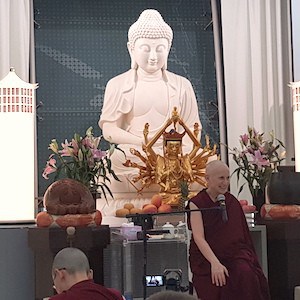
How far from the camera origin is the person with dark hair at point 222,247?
3.47 m

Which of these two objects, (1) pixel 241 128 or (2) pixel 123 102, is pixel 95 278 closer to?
(2) pixel 123 102

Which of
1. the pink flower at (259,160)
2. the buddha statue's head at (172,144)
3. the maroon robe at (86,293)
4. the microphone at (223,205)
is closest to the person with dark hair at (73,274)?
the maroon robe at (86,293)

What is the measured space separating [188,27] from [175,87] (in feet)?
4.21

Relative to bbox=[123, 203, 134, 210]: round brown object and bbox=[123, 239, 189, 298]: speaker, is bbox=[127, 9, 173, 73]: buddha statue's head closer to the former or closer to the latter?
bbox=[123, 203, 134, 210]: round brown object

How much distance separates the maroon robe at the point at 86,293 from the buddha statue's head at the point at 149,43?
169 inches

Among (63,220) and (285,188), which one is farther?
(285,188)

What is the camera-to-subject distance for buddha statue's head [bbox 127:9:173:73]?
6.68 meters

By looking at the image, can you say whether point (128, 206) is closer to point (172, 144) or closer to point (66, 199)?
point (172, 144)

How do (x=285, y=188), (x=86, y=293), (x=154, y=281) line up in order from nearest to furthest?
1. (x=86, y=293)
2. (x=154, y=281)
3. (x=285, y=188)

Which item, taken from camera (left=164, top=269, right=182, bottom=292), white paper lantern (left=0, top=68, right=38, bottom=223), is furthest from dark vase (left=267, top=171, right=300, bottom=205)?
white paper lantern (left=0, top=68, right=38, bottom=223)

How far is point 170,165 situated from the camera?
5934 mm

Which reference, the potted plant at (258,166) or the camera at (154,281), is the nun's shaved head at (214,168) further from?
the potted plant at (258,166)

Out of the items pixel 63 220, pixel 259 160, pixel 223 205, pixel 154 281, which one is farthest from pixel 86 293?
pixel 259 160

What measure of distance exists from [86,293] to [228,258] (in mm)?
1176
